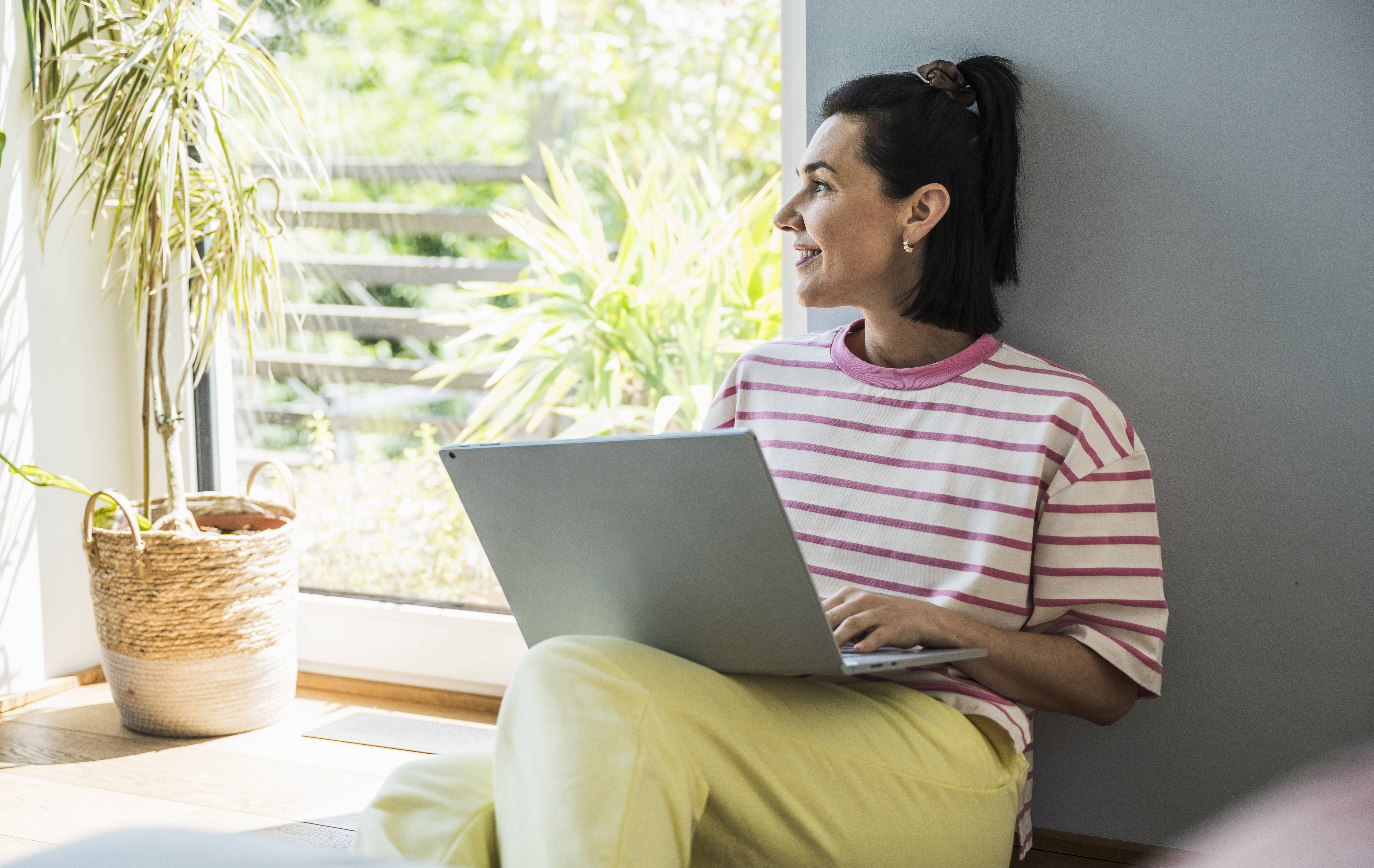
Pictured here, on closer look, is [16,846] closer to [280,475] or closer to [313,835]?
[313,835]

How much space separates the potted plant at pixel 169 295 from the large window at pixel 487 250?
18 cm

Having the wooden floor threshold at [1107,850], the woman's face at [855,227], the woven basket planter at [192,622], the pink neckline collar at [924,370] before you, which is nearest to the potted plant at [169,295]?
the woven basket planter at [192,622]

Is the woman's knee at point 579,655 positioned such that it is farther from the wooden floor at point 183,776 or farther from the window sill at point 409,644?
the window sill at point 409,644

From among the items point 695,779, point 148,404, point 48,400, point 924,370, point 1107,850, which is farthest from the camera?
point 48,400

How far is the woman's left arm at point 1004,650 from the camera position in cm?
116

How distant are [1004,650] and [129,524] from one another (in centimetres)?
159

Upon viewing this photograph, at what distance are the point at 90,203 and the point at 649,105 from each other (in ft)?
4.00

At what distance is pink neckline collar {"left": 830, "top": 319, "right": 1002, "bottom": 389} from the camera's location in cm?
138

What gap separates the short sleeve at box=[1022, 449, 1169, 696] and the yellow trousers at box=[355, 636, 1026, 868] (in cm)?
17

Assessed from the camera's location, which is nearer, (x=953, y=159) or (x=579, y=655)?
(x=579, y=655)

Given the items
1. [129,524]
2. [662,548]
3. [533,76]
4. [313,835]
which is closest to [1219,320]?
[662,548]

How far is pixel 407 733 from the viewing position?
2064 millimetres

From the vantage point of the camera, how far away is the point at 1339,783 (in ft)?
1.89

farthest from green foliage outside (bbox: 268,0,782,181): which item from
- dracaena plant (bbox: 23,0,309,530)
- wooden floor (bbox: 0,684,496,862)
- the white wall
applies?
wooden floor (bbox: 0,684,496,862)
